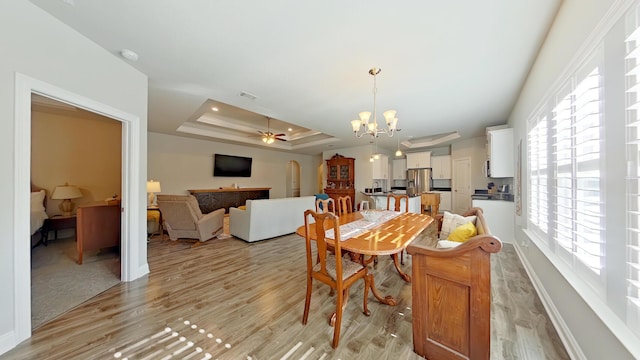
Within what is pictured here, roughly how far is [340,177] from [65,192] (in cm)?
690

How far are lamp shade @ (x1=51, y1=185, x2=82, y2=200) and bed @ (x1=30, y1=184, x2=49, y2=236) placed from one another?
5.8 inches

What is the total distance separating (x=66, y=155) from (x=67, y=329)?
451 cm

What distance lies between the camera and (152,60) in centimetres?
231

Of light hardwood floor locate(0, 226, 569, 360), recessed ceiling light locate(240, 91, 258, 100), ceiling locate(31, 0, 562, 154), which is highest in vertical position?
ceiling locate(31, 0, 562, 154)

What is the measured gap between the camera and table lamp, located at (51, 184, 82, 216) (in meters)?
3.99

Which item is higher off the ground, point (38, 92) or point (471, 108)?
point (471, 108)

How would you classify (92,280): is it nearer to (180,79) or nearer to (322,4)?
(180,79)

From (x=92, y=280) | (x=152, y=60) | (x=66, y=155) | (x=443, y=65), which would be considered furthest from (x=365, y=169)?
(x=66, y=155)

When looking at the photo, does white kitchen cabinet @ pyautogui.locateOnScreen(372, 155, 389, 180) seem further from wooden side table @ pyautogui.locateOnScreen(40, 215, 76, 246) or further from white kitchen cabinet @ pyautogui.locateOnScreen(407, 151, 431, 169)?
wooden side table @ pyautogui.locateOnScreen(40, 215, 76, 246)

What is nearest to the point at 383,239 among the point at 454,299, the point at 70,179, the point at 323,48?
the point at 454,299

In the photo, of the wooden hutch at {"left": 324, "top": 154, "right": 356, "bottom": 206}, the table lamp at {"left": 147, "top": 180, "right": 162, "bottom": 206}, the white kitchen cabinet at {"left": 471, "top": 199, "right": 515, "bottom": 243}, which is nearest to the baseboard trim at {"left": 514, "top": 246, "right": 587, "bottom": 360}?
the white kitchen cabinet at {"left": 471, "top": 199, "right": 515, "bottom": 243}

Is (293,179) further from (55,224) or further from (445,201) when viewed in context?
(55,224)

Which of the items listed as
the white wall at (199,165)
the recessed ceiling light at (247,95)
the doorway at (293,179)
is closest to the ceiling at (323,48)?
the recessed ceiling light at (247,95)

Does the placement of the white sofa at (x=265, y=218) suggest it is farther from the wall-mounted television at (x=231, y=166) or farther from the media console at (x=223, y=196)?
the wall-mounted television at (x=231, y=166)
